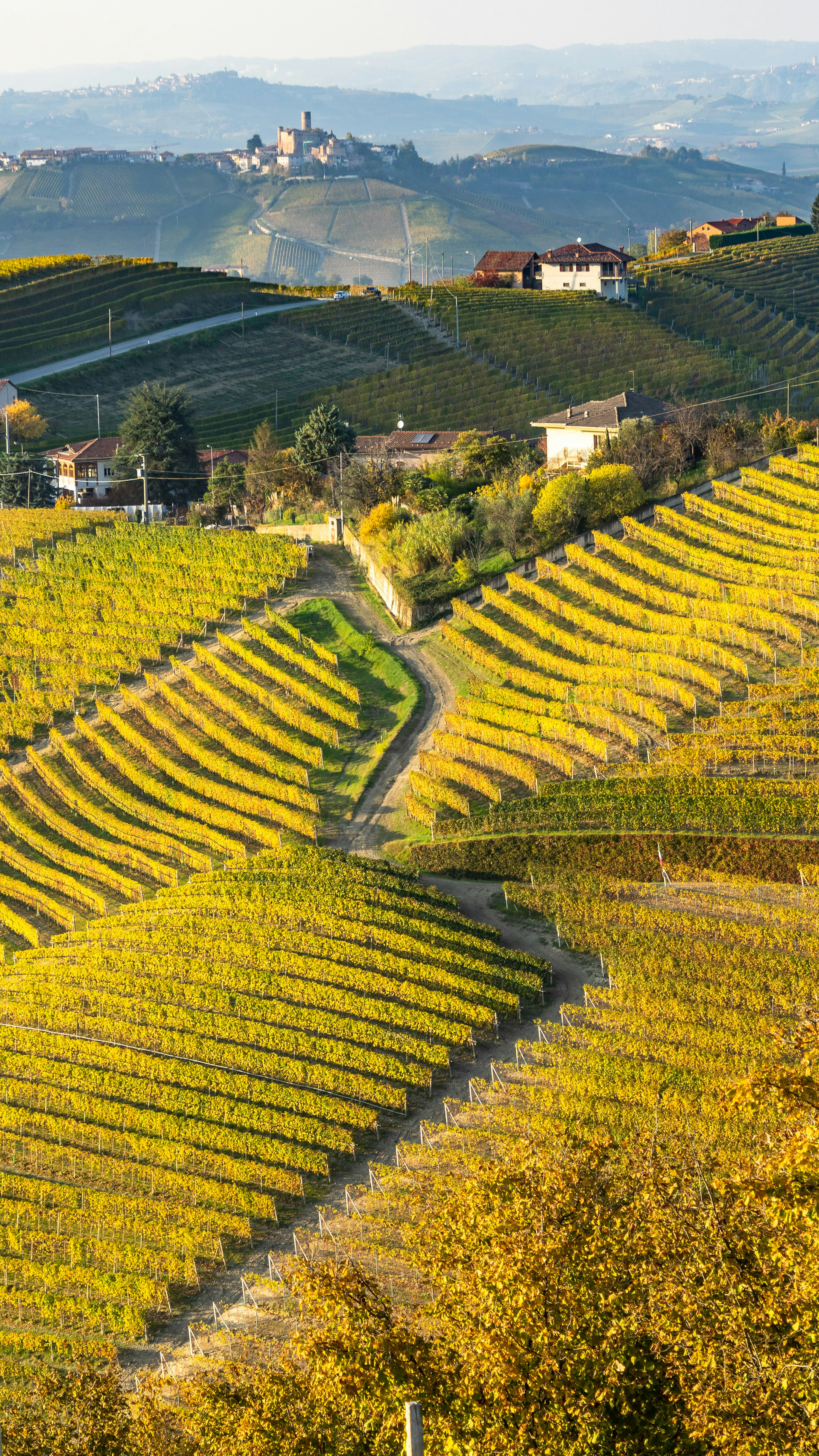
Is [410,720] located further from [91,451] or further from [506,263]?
[506,263]

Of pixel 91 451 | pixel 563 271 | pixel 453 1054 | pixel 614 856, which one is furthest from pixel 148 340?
pixel 453 1054

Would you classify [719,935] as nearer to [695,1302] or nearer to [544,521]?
[695,1302]

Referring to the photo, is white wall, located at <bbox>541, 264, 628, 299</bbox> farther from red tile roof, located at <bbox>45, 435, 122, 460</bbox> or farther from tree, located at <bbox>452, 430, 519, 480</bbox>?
tree, located at <bbox>452, 430, 519, 480</bbox>

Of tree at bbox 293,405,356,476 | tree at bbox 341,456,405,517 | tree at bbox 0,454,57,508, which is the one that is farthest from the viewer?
tree at bbox 0,454,57,508

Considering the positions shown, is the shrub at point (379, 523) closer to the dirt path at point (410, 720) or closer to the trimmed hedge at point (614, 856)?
the dirt path at point (410, 720)

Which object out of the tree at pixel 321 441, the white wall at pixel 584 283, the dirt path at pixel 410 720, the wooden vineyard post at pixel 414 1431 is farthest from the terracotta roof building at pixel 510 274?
the wooden vineyard post at pixel 414 1431

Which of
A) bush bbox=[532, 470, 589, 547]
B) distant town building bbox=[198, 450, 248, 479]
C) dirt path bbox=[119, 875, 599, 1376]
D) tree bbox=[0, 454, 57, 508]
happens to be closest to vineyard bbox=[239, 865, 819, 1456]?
dirt path bbox=[119, 875, 599, 1376]

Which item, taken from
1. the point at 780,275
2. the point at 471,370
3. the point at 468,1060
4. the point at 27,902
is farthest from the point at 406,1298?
the point at 780,275
